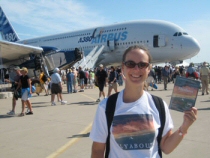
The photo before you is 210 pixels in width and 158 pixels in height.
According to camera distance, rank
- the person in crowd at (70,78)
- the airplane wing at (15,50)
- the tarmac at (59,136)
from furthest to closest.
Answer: the airplane wing at (15,50) < the person in crowd at (70,78) < the tarmac at (59,136)

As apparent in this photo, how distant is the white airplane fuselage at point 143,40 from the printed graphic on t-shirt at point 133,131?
892 inches

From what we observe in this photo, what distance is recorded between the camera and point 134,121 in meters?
1.78

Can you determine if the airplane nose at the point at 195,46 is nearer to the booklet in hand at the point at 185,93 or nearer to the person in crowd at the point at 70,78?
the person in crowd at the point at 70,78

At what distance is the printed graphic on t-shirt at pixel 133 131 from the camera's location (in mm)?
1771

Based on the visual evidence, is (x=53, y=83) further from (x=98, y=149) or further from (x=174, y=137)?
(x=174, y=137)

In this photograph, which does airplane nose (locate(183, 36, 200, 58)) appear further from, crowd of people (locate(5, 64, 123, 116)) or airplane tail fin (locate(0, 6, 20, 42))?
airplane tail fin (locate(0, 6, 20, 42))

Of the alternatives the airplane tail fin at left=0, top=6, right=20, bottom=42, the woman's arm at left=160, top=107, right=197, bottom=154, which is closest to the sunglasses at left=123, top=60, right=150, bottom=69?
the woman's arm at left=160, top=107, right=197, bottom=154

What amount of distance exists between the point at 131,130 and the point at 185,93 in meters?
0.47

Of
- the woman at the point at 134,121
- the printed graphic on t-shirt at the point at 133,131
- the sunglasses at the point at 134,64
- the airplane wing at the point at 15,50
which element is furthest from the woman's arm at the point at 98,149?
the airplane wing at the point at 15,50

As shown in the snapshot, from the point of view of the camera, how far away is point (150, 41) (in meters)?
24.5

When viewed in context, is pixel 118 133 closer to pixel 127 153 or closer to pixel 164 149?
pixel 127 153

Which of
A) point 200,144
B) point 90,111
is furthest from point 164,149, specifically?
point 90,111

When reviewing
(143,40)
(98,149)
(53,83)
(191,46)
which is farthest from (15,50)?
(98,149)

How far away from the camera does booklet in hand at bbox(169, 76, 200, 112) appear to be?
6.04ft
